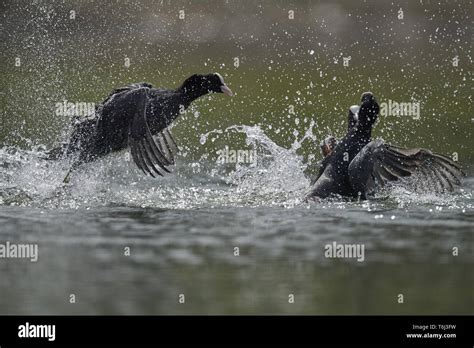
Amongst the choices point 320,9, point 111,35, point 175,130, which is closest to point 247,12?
point 320,9

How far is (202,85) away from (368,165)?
7.12ft

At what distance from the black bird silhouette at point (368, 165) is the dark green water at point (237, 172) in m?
0.28

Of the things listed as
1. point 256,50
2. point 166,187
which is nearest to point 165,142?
point 166,187

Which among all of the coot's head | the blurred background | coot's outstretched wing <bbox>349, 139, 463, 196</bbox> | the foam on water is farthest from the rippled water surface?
the blurred background

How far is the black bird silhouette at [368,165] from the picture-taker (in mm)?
9555

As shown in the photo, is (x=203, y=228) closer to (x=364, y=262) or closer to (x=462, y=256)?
(x=364, y=262)

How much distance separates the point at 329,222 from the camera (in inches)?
337

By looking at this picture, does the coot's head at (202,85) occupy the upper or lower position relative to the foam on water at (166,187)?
upper

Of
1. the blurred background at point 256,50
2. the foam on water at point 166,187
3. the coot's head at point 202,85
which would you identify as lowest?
the foam on water at point 166,187

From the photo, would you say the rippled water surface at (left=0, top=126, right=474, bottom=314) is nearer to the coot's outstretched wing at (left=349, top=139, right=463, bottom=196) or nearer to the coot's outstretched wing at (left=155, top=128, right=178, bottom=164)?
the coot's outstretched wing at (left=349, top=139, right=463, bottom=196)

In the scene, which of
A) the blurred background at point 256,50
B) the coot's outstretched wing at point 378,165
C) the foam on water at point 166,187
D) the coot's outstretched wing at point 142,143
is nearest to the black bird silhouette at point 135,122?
the coot's outstretched wing at point 142,143

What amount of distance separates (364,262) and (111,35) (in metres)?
11.3

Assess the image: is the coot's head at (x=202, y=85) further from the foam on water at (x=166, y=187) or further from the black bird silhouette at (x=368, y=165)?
the black bird silhouette at (x=368, y=165)

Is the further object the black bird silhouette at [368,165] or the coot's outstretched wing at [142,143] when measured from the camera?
the coot's outstretched wing at [142,143]
